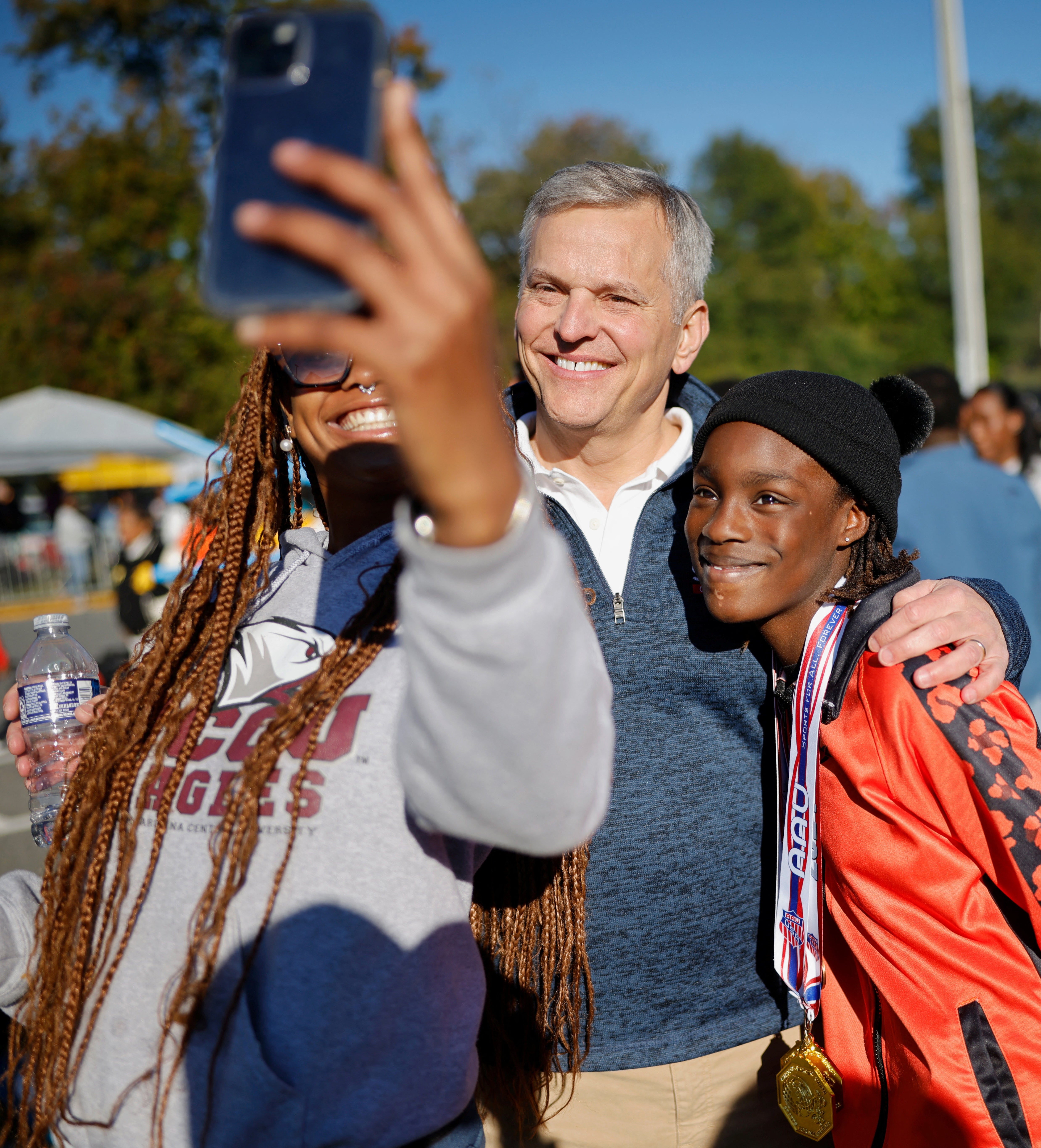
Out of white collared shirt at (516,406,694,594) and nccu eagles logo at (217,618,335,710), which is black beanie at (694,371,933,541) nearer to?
white collared shirt at (516,406,694,594)

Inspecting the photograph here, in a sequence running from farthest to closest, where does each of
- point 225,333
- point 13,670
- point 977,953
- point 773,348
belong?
point 773,348
point 225,333
point 13,670
point 977,953

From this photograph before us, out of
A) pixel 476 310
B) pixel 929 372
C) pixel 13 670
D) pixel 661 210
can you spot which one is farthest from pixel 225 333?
pixel 476 310

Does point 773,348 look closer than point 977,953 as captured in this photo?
No

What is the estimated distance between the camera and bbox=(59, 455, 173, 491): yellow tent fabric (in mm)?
19922

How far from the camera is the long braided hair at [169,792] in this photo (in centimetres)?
125

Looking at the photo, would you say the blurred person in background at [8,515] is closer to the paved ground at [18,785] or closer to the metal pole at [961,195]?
the paved ground at [18,785]

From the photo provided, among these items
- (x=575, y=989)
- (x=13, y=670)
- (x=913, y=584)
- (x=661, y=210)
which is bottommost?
(x=13, y=670)

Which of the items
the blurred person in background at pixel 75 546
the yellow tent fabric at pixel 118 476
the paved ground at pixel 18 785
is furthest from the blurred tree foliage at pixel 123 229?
the paved ground at pixel 18 785

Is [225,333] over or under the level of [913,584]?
over

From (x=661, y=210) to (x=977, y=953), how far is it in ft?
5.64

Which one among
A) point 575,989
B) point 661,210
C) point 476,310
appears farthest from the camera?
point 661,210

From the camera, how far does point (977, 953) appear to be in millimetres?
1628

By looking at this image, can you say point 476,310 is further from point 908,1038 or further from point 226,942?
point 908,1038

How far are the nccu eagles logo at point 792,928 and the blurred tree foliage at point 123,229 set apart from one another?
21.6 m
